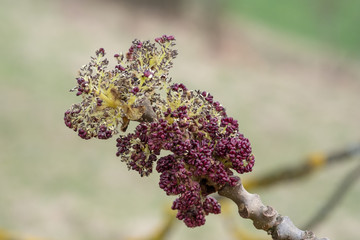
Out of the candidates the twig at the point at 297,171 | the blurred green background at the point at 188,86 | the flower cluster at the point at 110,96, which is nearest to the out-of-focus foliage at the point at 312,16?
the blurred green background at the point at 188,86

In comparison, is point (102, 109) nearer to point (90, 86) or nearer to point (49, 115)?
point (90, 86)

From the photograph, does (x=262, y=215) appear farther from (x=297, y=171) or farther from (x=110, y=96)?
(x=297, y=171)

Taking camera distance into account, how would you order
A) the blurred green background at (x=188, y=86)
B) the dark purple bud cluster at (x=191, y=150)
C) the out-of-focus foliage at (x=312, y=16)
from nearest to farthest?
the dark purple bud cluster at (x=191, y=150) < the blurred green background at (x=188, y=86) < the out-of-focus foliage at (x=312, y=16)

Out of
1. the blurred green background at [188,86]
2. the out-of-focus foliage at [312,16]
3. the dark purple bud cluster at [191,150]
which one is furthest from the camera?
the out-of-focus foliage at [312,16]

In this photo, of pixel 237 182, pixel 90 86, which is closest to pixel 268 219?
pixel 237 182

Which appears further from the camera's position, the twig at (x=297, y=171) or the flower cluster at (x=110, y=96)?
the twig at (x=297, y=171)

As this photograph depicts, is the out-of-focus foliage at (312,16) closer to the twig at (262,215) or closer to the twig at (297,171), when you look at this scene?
the twig at (297,171)

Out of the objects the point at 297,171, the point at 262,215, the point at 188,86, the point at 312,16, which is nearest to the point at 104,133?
the point at 262,215
